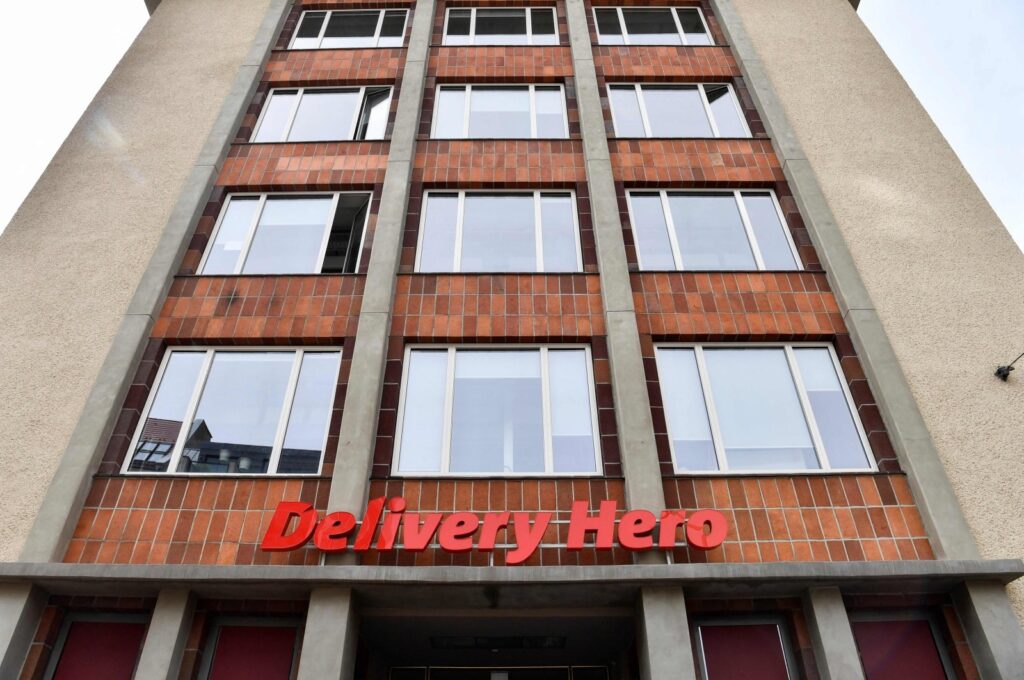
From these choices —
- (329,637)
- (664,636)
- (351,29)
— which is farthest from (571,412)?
(351,29)

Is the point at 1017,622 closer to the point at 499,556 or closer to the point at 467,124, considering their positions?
the point at 499,556

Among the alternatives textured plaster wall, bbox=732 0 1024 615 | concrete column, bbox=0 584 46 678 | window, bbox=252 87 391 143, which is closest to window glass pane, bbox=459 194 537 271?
window, bbox=252 87 391 143

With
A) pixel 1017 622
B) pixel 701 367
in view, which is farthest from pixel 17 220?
pixel 1017 622

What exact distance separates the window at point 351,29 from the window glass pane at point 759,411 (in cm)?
1324

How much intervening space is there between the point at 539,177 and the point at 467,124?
2823mm

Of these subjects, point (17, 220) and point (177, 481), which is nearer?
point (177, 481)

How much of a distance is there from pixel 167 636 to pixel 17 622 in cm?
201

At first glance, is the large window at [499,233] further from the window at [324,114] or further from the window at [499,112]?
the window at [324,114]

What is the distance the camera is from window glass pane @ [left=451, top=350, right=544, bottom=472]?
10.3 meters

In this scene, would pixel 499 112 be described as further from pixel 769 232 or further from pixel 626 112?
pixel 769 232

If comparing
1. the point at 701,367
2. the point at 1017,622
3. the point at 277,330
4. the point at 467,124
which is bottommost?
the point at 1017,622

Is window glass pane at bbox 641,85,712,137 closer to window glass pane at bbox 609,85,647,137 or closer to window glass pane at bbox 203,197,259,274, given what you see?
window glass pane at bbox 609,85,647,137

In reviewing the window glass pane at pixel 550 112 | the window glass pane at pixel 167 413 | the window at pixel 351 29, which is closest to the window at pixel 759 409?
the window glass pane at pixel 550 112

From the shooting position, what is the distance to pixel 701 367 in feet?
36.9
